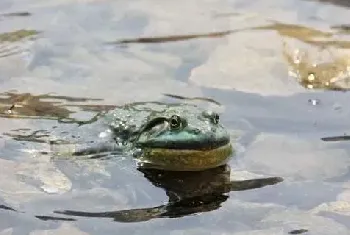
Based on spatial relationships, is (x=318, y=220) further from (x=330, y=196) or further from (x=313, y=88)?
(x=313, y=88)

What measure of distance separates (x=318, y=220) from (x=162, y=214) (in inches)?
33.8

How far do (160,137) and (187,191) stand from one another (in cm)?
39

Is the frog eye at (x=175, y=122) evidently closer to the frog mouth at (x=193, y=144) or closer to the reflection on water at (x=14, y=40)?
the frog mouth at (x=193, y=144)

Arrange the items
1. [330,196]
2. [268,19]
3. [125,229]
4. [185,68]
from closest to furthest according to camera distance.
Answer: [125,229]
[330,196]
[185,68]
[268,19]

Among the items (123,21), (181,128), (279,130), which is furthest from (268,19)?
(181,128)

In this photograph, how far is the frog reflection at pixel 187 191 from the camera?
4723 millimetres

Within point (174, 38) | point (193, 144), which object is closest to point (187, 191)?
point (193, 144)

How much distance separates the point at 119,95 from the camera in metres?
6.57

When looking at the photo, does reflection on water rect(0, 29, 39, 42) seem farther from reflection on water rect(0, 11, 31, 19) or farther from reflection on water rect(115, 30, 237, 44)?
reflection on water rect(115, 30, 237, 44)

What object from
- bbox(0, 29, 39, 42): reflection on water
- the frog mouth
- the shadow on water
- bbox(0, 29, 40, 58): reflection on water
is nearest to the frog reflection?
the frog mouth

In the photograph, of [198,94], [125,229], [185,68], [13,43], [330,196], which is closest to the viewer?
[125,229]

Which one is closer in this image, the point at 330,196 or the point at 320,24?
the point at 330,196

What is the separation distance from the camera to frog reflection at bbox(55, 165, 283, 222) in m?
4.72

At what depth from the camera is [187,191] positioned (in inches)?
198
